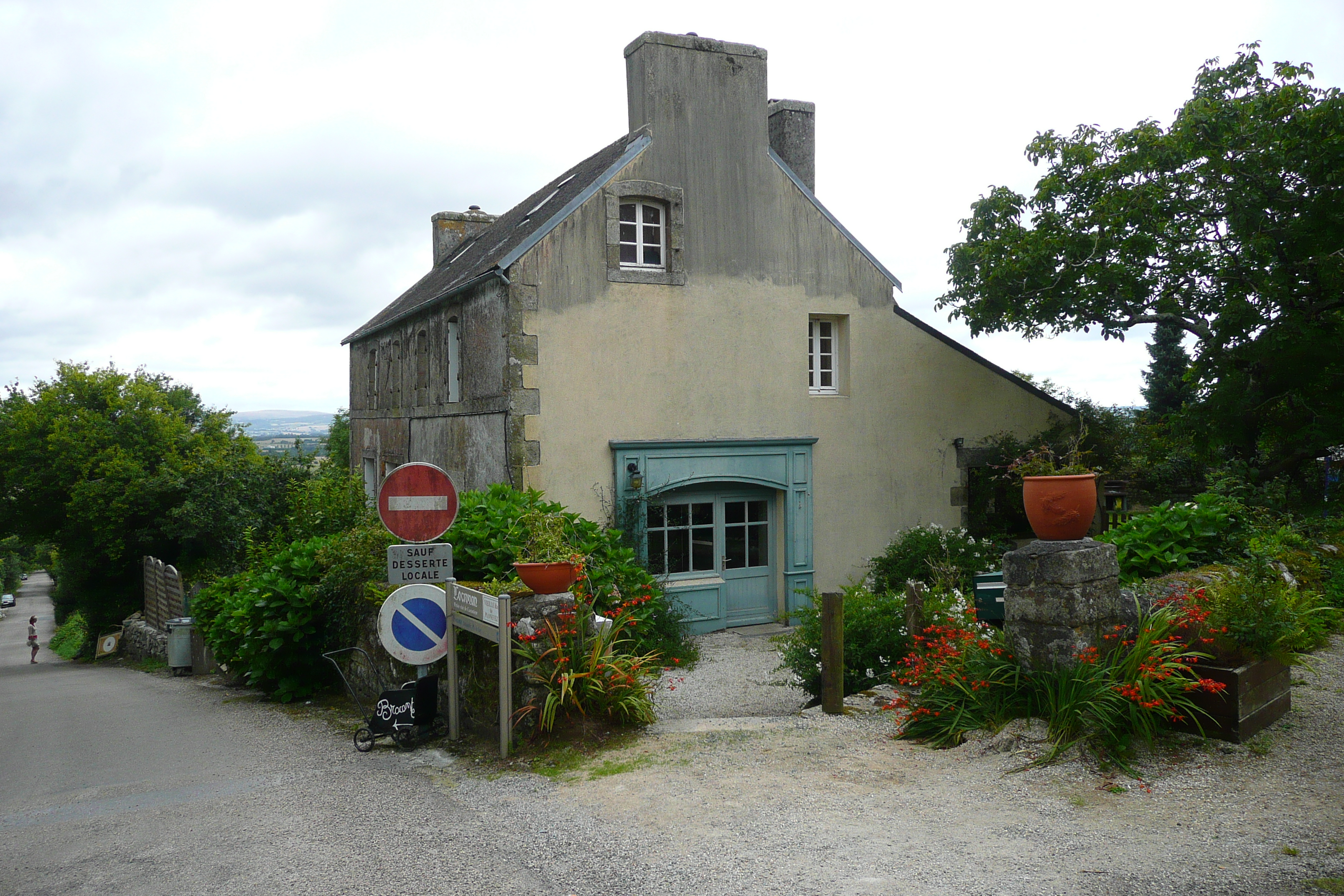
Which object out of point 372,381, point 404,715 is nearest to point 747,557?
point 404,715

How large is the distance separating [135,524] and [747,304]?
87.7 ft

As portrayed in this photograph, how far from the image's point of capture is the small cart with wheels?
698 centimetres

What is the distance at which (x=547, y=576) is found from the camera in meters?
6.66

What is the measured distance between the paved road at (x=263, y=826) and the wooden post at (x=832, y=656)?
2.49 meters

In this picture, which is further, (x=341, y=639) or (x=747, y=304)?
(x=747, y=304)

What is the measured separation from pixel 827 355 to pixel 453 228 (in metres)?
10.3

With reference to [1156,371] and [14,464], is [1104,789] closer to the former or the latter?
[1156,371]

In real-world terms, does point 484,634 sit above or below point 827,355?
below

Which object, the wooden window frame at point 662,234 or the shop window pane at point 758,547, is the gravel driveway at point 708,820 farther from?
the wooden window frame at point 662,234

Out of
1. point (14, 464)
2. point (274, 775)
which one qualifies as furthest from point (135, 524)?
point (274, 775)

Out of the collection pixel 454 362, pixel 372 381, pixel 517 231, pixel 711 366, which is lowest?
pixel 711 366

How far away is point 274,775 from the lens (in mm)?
6480

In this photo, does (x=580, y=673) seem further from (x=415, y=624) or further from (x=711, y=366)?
(x=711, y=366)

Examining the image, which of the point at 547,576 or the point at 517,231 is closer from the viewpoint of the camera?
the point at 547,576
